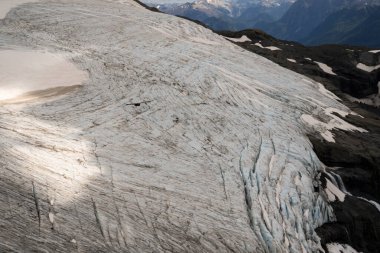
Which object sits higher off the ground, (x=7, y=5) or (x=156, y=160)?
(x=7, y=5)

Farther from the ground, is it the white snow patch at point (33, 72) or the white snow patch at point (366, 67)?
the white snow patch at point (33, 72)

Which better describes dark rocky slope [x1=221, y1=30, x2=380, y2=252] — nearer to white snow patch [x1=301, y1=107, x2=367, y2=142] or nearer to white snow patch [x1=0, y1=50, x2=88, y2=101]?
white snow patch [x1=301, y1=107, x2=367, y2=142]

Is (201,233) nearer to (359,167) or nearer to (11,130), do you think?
(11,130)

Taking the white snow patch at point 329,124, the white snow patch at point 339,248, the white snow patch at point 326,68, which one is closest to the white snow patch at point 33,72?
the white snow patch at point 329,124

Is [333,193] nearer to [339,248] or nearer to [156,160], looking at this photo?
[339,248]

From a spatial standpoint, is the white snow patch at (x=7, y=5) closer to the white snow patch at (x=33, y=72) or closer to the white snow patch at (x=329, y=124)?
the white snow patch at (x=33, y=72)

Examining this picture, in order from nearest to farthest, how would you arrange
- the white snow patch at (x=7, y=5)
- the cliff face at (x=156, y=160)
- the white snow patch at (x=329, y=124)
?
the cliff face at (x=156, y=160), the white snow patch at (x=329, y=124), the white snow patch at (x=7, y=5)

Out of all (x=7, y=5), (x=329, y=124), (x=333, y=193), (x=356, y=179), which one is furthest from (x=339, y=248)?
(x=7, y=5)
